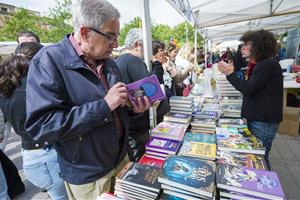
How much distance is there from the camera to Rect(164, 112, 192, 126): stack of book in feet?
5.83

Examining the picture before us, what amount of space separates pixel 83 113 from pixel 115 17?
1.65ft

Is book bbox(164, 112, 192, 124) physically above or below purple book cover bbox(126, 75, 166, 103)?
below

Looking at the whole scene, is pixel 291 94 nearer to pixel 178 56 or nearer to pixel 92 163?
pixel 178 56

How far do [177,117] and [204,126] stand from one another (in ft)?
0.87

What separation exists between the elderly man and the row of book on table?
18cm

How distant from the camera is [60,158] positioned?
0.99 meters

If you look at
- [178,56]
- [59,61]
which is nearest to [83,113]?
[59,61]

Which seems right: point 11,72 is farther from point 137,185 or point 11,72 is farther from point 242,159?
point 242,159

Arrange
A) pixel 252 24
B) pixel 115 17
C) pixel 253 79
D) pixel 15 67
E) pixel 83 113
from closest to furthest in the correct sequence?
pixel 83 113
pixel 115 17
pixel 15 67
pixel 253 79
pixel 252 24

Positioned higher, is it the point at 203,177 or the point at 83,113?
the point at 83,113

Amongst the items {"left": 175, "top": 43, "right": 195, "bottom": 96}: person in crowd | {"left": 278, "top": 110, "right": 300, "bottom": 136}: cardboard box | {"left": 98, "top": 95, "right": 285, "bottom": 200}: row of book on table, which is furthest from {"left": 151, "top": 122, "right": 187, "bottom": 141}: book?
{"left": 278, "top": 110, "right": 300, "bottom": 136}: cardboard box

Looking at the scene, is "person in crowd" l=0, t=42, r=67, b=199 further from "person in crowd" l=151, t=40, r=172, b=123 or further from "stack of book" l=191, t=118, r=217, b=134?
"stack of book" l=191, t=118, r=217, b=134

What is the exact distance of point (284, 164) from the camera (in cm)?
274

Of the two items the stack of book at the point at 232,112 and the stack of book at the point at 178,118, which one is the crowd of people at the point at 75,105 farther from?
the stack of book at the point at 232,112
